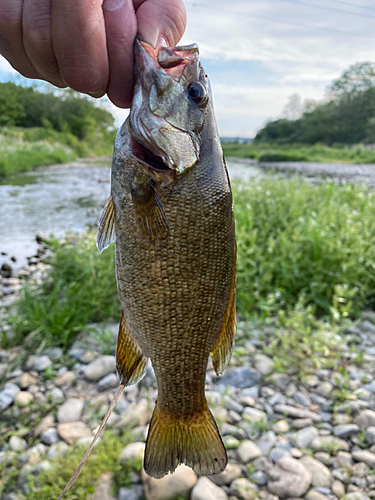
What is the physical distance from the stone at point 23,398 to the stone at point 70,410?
1.05 ft

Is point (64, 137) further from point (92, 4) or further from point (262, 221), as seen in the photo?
point (92, 4)

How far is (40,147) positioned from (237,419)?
2843cm

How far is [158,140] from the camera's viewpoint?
1529 millimetres

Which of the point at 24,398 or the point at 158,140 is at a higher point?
the point at 158,140

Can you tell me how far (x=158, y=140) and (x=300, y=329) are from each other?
2.94m

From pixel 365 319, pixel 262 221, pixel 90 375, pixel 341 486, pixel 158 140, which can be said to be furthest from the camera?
pixel 262 221

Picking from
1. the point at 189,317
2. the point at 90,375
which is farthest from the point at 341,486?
the point at 90,375

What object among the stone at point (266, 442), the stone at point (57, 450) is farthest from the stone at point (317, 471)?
the stone at point (57, 450)

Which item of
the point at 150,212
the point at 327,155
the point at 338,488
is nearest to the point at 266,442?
the point at 338,488

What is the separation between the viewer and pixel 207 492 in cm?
250

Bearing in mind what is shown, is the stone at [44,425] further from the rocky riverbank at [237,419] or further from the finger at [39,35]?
the finger at [39,35]

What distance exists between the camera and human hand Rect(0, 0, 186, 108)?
1.25m

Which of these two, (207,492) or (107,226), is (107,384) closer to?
(207,492)

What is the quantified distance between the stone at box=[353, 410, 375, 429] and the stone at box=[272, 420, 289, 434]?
0.58 m
